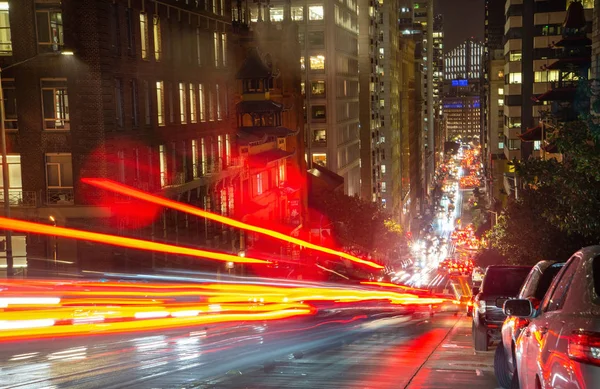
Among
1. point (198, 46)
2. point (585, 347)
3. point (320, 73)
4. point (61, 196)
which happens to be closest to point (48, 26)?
point (61, 196)

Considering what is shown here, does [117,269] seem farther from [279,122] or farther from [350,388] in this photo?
[279,122]

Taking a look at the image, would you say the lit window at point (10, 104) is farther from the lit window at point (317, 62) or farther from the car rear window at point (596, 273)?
the lit window at point (317, 62)

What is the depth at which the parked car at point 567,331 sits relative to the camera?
16.8 ft

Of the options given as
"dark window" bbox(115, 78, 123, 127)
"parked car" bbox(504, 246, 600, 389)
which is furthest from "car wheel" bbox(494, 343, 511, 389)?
"dark window" bbox(115, 78, 123, 127)

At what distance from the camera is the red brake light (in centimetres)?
500

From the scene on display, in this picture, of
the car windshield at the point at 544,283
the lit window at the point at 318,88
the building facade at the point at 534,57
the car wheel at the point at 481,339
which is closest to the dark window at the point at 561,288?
the car windshield at the point at 544,283

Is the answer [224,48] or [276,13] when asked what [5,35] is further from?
[276,13]

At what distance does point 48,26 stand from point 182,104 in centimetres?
1076

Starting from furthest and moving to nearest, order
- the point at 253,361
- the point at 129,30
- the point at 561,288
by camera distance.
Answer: the point at 129,30, the point at 253,361, the point at 561,288

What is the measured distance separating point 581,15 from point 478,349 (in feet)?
169

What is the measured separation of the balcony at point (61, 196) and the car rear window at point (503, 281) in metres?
19.7

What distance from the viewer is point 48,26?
31.0 m

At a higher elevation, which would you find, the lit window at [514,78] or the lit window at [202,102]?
the lit window at [514,78]

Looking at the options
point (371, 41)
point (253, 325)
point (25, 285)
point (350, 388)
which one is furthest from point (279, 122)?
point (371, 41)
